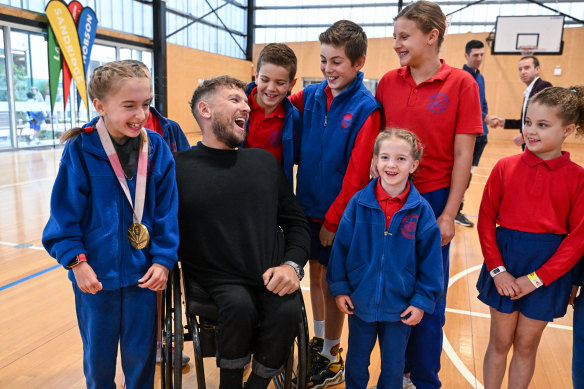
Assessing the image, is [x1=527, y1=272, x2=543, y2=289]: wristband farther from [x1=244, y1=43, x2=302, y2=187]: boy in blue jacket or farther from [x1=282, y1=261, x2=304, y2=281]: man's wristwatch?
[x1=244, y1=43, x2=302, y2=187]: boy in blue jacket

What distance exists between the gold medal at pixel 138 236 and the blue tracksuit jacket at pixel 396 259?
716 millimetres

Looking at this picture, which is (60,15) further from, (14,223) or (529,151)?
(529,151)

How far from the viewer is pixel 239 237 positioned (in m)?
1.56

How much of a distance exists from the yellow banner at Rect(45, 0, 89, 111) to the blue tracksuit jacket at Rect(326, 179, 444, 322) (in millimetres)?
8767

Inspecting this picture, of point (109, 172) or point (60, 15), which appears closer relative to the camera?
point (109, 172)

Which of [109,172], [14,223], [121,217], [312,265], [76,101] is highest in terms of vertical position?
[76,101]

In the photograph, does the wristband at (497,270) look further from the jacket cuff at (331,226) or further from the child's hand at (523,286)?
the jacket cuff at (331,226)

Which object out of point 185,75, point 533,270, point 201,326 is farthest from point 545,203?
point 185,75

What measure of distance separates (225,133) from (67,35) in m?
8.50

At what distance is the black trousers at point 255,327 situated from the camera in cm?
140

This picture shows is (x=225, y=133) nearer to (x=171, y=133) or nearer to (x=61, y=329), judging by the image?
(x=171, y=133)

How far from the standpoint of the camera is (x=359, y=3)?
592 inches

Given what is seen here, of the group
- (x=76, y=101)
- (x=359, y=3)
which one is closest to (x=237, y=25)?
(x=359, y=3)

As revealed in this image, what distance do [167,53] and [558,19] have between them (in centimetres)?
989
